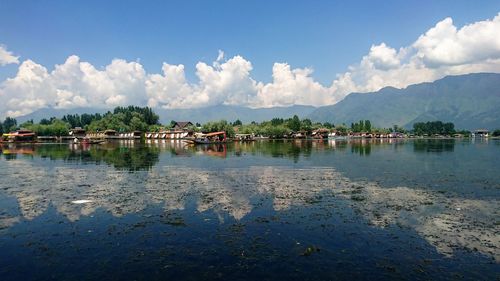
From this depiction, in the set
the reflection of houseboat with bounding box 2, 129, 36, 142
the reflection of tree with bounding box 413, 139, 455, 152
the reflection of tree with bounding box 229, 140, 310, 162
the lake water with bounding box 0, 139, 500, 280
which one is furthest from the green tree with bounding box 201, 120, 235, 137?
the lake water with bounding box 0, 139, 500, 280

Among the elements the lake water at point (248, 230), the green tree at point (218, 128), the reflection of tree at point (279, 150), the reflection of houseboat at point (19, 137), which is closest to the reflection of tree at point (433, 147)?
the reflection of tree at point (279, 150)

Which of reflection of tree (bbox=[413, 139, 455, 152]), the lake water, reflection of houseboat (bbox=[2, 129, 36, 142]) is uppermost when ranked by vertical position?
reflection of houseboat (bbox=[2, 129, 36, 142])

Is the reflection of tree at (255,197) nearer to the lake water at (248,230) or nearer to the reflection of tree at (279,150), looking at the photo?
the lake water at (248,230)

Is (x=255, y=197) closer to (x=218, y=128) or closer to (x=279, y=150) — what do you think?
(x=279, y=150)

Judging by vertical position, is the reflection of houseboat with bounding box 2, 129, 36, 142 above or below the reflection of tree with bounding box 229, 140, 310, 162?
above

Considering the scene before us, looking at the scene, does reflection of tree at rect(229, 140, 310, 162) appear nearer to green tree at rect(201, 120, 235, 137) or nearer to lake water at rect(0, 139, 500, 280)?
lake water at rect(0, 139, 500, 280)

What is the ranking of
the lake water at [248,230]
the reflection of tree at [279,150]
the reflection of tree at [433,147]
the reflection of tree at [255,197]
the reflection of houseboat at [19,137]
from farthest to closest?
the reflection of houseboat at [19,137]
the reflection of tree at [433,147]
the reflection of tree at [279,150]
the reflection of tree at [255,197]
the lake water at [248,230]

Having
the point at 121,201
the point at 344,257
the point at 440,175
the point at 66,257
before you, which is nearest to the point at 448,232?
the point at 344,257

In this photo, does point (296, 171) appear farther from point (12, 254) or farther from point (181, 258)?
point (12, 254)

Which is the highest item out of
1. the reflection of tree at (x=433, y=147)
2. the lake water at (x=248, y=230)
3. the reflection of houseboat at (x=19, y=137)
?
the reflection of houseboat at (x=19, y=137)

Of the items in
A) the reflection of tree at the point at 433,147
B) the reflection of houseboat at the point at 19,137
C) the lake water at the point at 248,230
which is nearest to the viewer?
the lake water at the point at 248,230

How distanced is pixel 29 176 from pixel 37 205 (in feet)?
57.1

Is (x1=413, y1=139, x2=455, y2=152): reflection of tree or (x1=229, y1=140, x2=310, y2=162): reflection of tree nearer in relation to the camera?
(x1=229, y1=140, x2=310, y2=162): reflection of tree

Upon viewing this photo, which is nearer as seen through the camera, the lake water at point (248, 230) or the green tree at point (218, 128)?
the lake water at point (248, 230)
